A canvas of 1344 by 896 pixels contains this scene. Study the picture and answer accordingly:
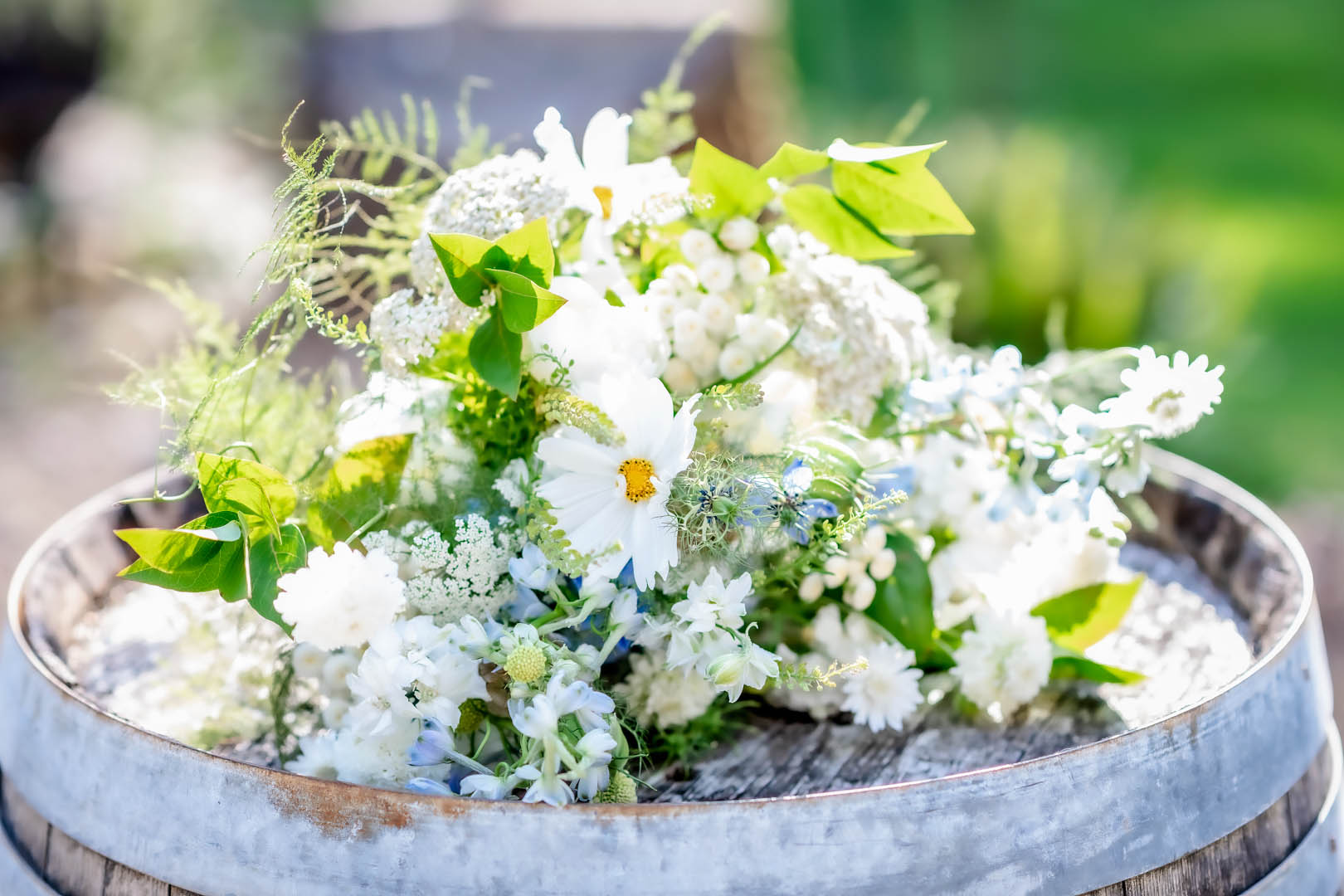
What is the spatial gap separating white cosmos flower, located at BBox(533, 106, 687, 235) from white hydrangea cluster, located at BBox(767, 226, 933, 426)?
10cm

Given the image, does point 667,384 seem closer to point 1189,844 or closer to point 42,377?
point 1189,844

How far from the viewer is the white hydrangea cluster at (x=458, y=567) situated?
2.35ft

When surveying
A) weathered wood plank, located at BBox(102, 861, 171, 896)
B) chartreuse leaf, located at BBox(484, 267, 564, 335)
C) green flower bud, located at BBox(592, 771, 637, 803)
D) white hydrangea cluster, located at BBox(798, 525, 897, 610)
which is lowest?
weathered wood plank, located at BBox(102, 861, 171, 896)

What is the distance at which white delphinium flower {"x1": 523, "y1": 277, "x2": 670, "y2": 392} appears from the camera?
0.73m

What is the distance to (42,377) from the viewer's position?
3.38 metres

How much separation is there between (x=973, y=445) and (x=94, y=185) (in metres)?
4.03

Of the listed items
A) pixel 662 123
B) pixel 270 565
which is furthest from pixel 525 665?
pixel 662 123

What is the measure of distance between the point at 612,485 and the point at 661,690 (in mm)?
157

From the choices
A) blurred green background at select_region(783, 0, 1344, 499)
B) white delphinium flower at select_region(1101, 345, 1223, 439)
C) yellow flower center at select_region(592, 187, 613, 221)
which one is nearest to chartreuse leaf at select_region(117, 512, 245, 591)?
yellow flower center at select_region(592, 187, 613, 221)

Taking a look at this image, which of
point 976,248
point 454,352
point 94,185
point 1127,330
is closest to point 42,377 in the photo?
point 94,185

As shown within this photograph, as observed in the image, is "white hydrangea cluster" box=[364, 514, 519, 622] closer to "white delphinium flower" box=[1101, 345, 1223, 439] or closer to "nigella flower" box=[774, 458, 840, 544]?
"nigella flower" box=[774, 458, 840, 544]

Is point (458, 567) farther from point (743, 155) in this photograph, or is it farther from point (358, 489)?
point (743, 155)

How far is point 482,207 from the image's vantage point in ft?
2.49

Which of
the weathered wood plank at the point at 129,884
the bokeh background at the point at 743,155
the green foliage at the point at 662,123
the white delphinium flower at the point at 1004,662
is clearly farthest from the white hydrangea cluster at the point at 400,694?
the bokeh background at the point at 743,155
